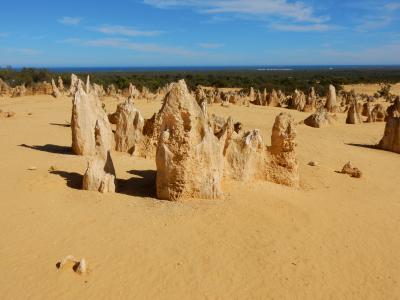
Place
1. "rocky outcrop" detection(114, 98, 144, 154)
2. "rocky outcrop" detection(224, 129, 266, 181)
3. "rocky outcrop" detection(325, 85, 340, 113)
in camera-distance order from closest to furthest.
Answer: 1. "rocky outcrop" detection(224, 129, 266, 181)
2. "rocky outcrop" detection(114, 98, 144, 154)
3. "rocky outcrop" detection(325, 85, 340, 113)

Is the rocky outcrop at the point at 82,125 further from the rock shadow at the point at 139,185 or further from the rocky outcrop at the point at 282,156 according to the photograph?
the rocky outcrop at the point at 282,156

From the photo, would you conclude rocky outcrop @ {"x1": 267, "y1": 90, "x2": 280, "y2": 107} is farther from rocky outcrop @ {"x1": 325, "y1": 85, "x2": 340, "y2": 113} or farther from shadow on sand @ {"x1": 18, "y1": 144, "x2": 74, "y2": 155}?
shadow on sand @ {"x1": 18, "y1": 144, "x2": 74, "y2": 155}

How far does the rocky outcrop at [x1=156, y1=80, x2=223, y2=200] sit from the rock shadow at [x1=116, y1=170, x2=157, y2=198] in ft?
1.99

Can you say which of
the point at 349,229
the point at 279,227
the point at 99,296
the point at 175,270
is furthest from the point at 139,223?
the point at 349,229

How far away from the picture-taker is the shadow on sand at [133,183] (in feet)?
29.8

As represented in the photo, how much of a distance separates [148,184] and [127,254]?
10.3 feet

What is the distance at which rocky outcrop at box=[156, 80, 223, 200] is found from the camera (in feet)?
27.6

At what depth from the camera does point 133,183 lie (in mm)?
9688

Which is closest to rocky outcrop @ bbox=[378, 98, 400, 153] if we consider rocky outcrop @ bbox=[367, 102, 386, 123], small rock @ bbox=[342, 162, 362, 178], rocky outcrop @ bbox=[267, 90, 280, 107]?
small rock @ bbox=[342, 162, 362, 178]

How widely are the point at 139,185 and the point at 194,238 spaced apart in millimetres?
2808

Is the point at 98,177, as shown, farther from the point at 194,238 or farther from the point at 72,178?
the point at 194,238

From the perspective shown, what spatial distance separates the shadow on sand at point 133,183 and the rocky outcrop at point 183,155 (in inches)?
26.1

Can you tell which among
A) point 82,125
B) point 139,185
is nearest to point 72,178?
point 139,185

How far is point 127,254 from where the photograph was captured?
6621 millimetres
